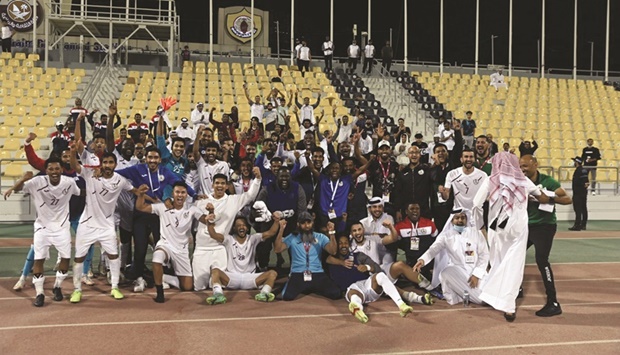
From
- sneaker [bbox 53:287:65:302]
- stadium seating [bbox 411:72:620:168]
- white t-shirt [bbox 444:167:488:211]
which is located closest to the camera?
sneaker [bbox 53:287:65:302]

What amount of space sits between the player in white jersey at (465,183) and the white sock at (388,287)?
1.52 m

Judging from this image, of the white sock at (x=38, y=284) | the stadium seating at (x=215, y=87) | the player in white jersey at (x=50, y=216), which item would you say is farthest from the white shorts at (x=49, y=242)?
the stadium seating at (x=215, y=87)

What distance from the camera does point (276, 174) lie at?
9.16 meters

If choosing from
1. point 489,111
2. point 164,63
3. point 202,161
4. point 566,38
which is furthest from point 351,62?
point 566,38

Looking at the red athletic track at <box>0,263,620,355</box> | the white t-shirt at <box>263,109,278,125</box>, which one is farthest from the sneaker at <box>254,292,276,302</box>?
the white t-shirt at <box>263,109,278,125</box>

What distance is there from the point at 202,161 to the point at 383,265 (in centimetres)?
324

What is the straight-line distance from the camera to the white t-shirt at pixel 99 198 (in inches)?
311

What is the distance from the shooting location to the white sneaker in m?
8.27

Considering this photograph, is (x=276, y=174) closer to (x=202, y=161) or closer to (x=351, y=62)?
(x=202, y=161)

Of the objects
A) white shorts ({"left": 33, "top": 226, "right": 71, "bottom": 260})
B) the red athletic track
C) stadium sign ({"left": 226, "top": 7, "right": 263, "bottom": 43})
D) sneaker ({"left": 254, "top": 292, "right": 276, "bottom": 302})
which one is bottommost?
the red athletic track

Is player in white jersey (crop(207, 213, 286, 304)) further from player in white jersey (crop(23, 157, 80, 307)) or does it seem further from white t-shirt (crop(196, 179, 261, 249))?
player in white jersey (crop(23, 157, 80, 307))

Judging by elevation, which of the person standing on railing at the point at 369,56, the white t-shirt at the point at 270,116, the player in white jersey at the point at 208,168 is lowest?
the player in white jersey at the point at 208,168

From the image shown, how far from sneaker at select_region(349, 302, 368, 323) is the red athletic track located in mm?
94

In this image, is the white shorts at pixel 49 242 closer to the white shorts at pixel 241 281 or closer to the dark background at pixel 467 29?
the white shorts at pixel 241 281
